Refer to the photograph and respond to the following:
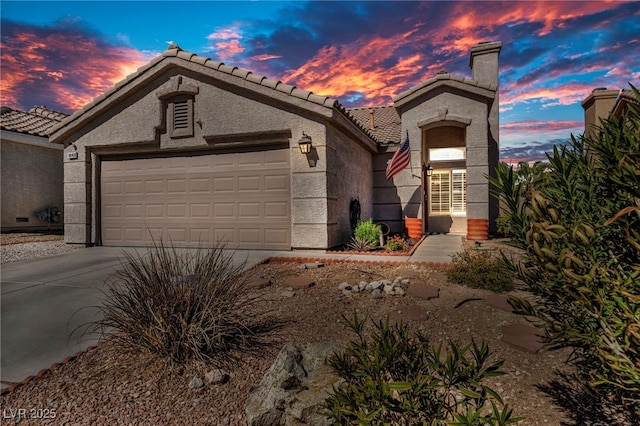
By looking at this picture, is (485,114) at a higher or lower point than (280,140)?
higher

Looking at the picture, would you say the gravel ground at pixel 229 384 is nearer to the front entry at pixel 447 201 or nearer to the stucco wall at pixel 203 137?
the stucco wall at pixel 203 137

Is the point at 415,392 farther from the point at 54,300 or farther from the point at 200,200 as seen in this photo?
the point at 200,200

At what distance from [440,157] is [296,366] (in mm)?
12244

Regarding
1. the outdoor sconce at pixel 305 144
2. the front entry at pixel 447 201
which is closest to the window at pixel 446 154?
the front entry at pixel 447 201

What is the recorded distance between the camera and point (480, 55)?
12.6 meters

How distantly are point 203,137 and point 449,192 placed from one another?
909cm

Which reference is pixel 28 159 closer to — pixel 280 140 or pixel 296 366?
pixel 280 140

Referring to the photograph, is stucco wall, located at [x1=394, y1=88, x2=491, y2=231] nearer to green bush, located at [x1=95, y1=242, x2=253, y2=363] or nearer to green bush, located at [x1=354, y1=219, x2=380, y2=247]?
green bush, located at [x1=354, y1=219, x2=380, y2=247]

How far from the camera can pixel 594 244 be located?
4.40ft

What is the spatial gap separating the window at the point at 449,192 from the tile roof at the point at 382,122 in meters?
2.26

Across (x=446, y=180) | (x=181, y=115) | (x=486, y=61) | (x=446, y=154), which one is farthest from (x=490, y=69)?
(x=181, y=115)

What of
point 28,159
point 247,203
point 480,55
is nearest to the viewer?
point 247,203

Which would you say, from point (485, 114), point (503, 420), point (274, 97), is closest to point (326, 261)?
point (274, 97)

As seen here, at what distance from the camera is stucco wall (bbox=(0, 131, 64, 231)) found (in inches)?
526
